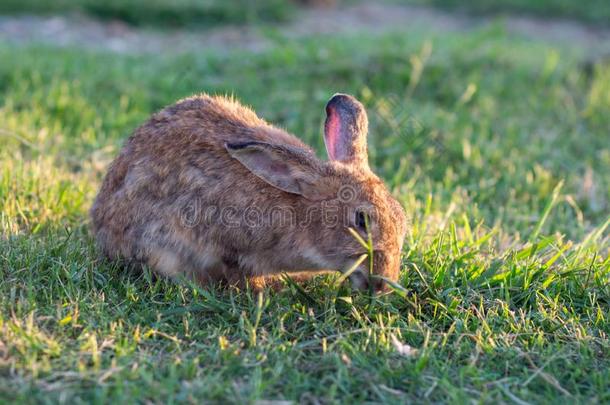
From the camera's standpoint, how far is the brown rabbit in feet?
12.9

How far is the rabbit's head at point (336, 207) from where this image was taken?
3.88m

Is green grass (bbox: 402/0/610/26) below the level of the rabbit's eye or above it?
above

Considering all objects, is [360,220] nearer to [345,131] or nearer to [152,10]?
[345,131]

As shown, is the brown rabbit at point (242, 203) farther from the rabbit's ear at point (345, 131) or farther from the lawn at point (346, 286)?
the lawn at point (346, 286)

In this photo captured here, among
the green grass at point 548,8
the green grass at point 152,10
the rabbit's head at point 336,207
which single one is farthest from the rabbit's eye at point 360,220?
the green grass at point 548,8

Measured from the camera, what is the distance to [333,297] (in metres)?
3.95

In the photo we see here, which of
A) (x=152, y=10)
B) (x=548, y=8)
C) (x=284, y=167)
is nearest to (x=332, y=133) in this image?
(x=284, y=167)

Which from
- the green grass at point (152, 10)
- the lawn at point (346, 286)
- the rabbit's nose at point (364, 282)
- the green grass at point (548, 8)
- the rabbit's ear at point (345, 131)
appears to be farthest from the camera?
the green grass at point (548, 8)

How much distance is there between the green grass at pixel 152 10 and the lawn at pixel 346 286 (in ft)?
8.02

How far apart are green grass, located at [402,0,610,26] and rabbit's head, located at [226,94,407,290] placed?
8343mm

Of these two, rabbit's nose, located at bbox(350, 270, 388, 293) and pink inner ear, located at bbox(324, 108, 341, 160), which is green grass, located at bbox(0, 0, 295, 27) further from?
rabbit's nose, located at bbox(350, 270, 388, 293)

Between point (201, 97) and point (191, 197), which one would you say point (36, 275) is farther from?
point (201, 97)

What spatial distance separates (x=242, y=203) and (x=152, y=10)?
6.51m

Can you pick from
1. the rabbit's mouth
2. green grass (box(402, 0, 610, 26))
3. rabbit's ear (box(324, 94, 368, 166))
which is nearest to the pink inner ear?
rabbit's ear (box(324, 94, 368, 166))
